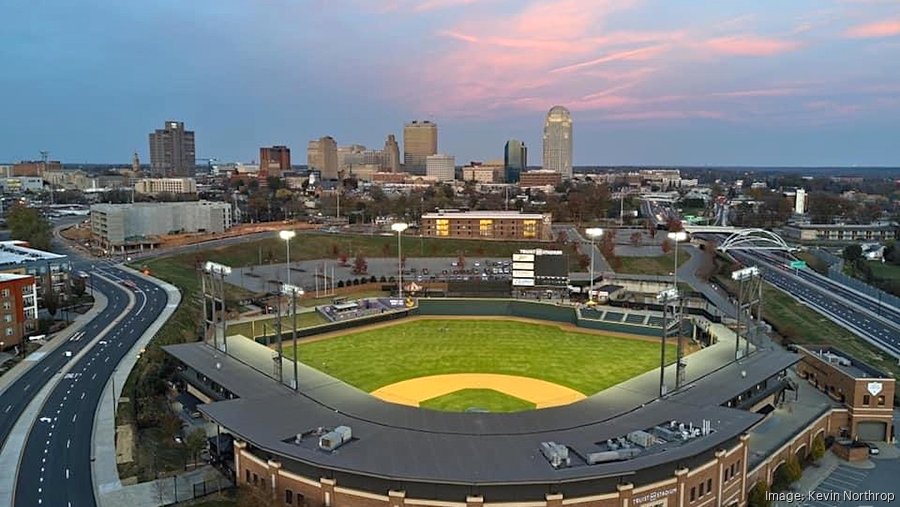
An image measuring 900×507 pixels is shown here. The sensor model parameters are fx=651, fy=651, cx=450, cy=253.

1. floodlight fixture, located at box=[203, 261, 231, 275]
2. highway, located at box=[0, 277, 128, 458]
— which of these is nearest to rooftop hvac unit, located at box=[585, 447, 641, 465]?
floodlight fixture, located at box=[203, 261, 231, 275]

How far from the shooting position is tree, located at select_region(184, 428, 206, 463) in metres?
31.3

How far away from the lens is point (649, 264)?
9394 cm

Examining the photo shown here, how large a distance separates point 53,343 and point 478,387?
34.2 metres

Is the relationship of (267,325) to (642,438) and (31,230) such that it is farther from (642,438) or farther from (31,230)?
(31,230)

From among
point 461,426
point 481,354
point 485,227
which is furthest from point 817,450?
point 485,227

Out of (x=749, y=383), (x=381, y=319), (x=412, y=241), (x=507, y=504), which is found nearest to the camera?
(x=507, y=504)

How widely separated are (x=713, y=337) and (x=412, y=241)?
216ft

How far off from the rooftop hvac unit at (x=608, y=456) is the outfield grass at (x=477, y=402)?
12.6 metres

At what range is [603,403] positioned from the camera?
1276 inches

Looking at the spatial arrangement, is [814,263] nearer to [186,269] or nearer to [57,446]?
[186,269]

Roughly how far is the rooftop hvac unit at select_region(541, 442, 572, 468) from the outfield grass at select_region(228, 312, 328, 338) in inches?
1151

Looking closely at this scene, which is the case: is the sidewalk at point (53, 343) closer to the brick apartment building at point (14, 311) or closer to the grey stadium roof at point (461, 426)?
the brick apartment building at point (14, 311)

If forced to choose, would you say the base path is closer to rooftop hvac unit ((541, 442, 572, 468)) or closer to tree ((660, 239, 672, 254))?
rooftop hvac unit ((541, 442, 572, 468))

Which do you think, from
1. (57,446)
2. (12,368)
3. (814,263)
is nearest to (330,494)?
(57,446)
